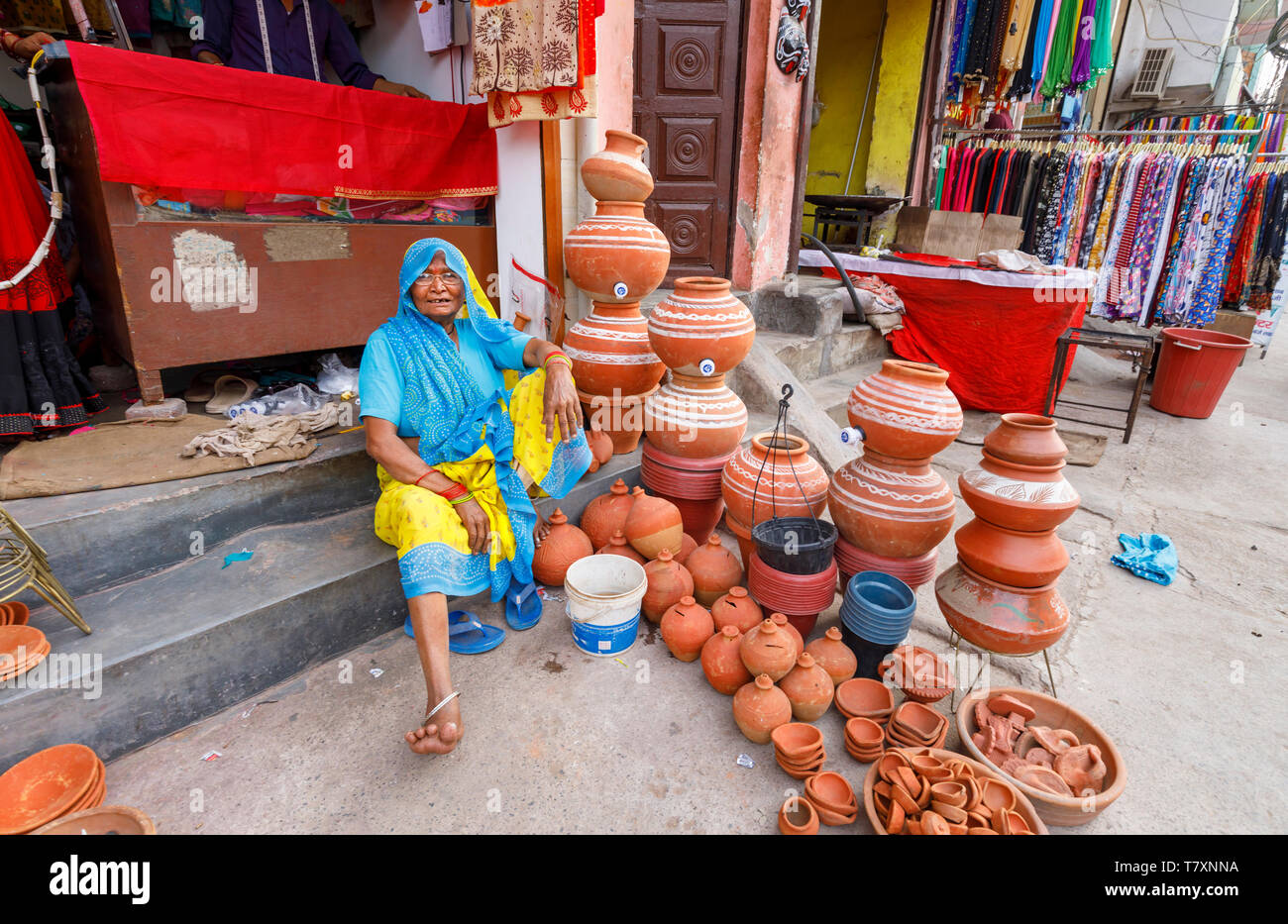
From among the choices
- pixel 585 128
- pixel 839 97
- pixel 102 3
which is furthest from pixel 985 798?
pixel 839 97

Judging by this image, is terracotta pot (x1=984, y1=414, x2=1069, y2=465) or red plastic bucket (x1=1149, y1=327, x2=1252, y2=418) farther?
red plastic bucket (x1=1149, y1=327, x2=1252, y2=418)

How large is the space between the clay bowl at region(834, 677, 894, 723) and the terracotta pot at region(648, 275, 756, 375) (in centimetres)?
146

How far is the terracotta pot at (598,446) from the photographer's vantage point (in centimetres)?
325

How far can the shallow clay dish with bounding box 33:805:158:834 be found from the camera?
1.53 m

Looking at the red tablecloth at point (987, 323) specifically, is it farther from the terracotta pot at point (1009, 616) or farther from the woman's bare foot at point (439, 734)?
the woman's bare foot at point (439, 734)

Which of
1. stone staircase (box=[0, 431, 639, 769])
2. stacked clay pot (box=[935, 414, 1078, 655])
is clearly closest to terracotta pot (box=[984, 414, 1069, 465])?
stacked clay pot (box=[935, 414, 1078, 655])

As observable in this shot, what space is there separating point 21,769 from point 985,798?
260cm

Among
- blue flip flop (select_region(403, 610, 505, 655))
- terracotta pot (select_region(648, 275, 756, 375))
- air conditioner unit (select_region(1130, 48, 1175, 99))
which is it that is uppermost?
air conditioner unit (select_region(1130, 48, 1175, 99))

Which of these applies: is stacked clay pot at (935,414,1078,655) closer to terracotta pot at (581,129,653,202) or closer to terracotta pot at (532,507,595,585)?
terracotta pot at (532,507,595,585)

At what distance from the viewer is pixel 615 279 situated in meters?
3.04

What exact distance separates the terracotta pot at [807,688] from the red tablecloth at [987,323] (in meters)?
4.36

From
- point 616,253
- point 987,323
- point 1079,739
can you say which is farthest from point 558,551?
point 987,323

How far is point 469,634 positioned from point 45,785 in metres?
1.24

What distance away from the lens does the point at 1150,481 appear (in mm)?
4230
